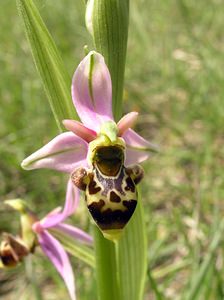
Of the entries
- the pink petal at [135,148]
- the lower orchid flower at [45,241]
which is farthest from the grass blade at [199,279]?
the pink petal at [135,148]

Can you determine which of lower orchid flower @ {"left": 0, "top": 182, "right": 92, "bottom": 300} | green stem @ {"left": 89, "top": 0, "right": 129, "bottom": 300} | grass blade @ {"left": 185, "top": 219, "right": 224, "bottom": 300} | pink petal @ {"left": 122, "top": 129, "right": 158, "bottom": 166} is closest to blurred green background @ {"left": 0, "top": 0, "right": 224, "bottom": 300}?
grass blade @ {"left": 185, "top": 219, "right": 224, "bottom": 300}

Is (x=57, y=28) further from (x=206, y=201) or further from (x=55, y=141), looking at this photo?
(x=55, y=141)

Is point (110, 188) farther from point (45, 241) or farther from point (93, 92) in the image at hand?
point (45, 241)

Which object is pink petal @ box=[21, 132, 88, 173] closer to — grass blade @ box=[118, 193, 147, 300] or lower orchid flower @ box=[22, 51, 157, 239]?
lower orchid flower @ box=[22, 51, 157, 239]

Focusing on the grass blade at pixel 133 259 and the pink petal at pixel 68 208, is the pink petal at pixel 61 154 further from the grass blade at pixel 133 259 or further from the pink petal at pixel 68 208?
the grass blade at pixel 133 259

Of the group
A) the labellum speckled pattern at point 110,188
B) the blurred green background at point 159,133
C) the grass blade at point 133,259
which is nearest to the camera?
the labellum speckled pattern at point 110,188

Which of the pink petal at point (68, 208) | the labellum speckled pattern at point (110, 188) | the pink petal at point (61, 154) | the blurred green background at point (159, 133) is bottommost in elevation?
the blurred green background at point (159, 133)
